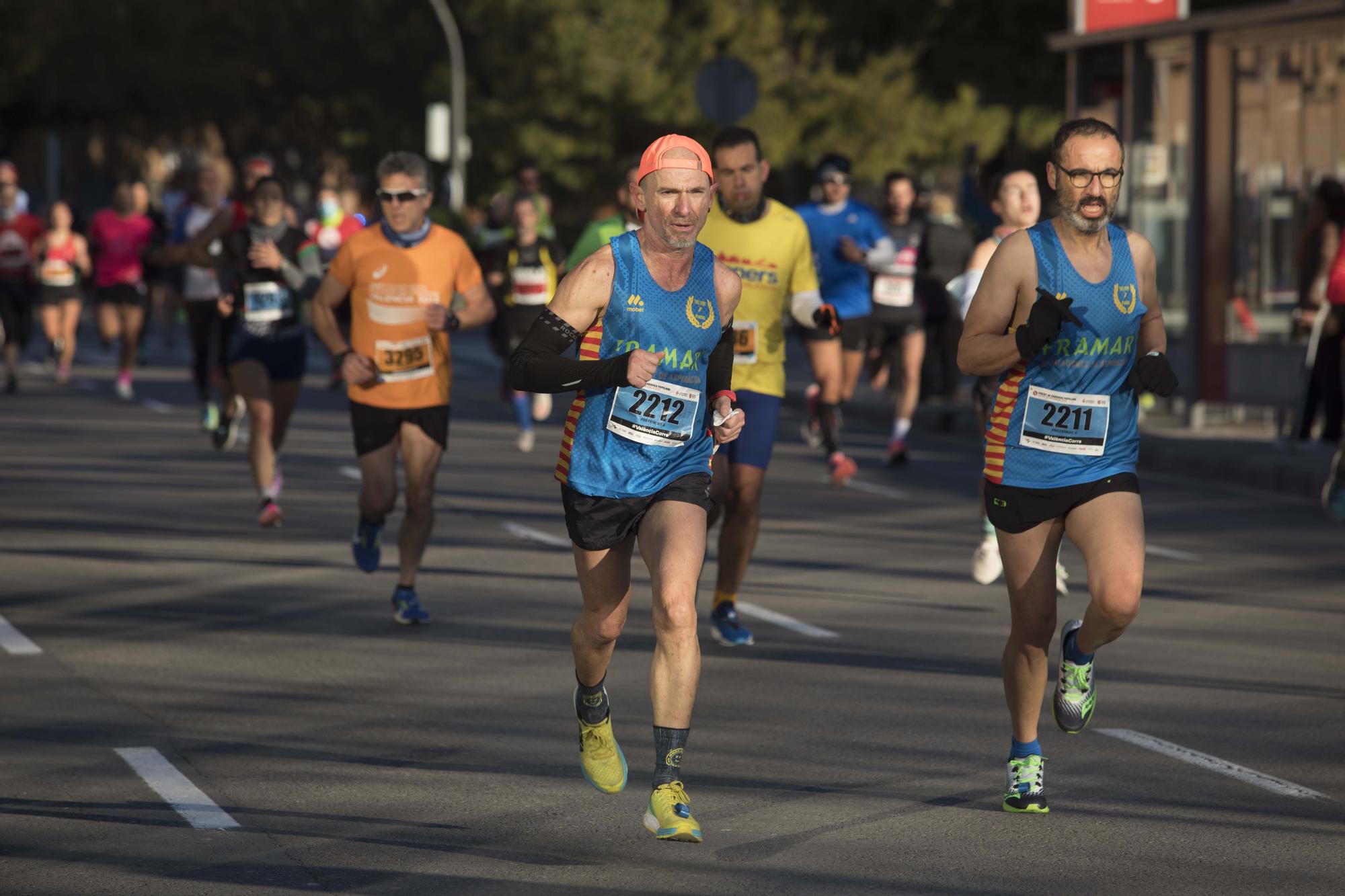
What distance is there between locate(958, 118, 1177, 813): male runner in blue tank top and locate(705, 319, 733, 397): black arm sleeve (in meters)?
0.64

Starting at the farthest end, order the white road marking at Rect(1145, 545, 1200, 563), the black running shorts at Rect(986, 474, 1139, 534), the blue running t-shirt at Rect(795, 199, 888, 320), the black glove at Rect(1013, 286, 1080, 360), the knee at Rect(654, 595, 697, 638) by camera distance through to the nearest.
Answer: the blue running t-shirt at Rect(795, 199, 888, 320) < the white road marking at Rect(1145, 545, 1200, 563) < the black running shorts at Rect(986, 474, 1139, 534) < the black glove at Rect(1013, 286, 1080, 360) < the knee at Rect(654, 595, 697, 638)

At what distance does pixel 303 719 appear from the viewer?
7.67 metres

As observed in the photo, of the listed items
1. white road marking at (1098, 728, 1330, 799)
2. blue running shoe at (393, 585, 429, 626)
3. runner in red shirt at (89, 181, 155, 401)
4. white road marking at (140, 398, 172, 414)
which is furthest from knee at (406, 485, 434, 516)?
runner in red shirt at (89, 181, 155, 401)

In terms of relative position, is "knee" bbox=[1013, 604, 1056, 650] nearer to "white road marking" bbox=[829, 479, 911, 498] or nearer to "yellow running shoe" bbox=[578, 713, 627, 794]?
"yellow running shoe" bbox=[578, 713, 627, 794]

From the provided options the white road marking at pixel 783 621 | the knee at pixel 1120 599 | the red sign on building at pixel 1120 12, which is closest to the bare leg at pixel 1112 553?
the knee at pixel 1120 599

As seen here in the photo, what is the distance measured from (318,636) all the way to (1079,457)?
4.05 meters

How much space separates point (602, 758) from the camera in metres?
6.23

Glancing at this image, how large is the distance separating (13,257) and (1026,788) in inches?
714

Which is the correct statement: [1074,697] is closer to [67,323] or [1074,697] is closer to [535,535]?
[535,535]

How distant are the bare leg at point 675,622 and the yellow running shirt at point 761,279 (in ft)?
10.5

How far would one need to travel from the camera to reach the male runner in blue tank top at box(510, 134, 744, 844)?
5996 mm

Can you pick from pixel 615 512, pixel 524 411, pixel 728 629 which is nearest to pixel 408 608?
pixel 728 629

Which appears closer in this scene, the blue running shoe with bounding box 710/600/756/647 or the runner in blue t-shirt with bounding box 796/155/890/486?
the blue running shoe with bounding box 710/600/756/647

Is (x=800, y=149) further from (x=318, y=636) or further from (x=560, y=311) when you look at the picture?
(x=560, y=311)
